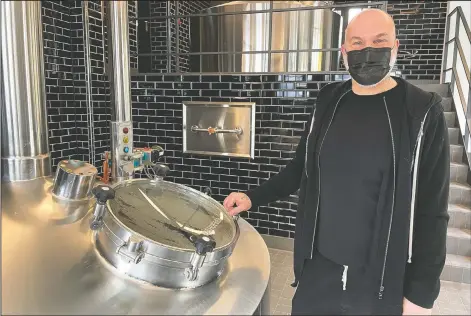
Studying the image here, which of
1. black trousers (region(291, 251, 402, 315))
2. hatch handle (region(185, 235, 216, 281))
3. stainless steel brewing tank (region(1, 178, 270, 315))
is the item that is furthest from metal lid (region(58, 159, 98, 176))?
black trousers (region(291, 251, 402, 315))

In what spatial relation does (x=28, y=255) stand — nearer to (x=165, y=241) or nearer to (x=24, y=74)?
(x=165, y=241)

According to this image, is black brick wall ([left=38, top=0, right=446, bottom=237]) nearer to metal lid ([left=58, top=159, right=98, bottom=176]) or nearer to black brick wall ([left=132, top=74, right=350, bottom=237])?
black brick wall ([left=132, top=74, right=350, bottom=237])

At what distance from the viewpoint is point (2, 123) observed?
1.05 m

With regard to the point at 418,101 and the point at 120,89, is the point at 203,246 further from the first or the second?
the point at 418,101

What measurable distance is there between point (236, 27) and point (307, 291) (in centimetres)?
289

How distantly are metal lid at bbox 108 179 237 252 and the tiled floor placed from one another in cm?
126

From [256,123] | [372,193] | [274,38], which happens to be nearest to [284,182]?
[372,193]

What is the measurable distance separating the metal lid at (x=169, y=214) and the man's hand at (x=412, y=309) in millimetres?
559

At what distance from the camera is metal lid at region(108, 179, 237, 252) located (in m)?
0.98

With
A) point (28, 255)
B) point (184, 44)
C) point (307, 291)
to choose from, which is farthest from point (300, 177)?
point (184, 44)

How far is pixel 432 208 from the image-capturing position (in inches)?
43.9

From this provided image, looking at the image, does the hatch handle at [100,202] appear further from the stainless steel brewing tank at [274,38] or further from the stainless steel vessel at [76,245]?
the stainless steel brewing tank at [274,38]

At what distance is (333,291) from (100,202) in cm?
78

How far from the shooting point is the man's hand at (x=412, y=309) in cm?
112
